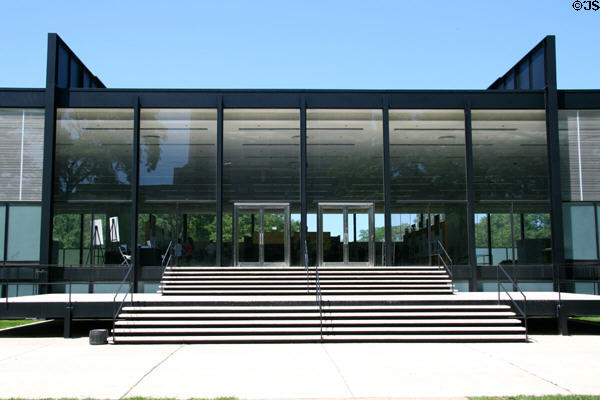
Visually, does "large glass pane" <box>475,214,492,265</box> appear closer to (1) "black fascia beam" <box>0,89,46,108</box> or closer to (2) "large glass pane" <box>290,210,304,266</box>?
(2) "large glass pane" <box>290,210,304,266</box>

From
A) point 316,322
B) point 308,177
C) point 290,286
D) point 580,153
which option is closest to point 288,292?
point 290,286

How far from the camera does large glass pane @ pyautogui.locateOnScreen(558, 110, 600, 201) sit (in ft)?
66.9

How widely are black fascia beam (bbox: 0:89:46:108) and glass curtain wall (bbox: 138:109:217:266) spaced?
334 centimetres

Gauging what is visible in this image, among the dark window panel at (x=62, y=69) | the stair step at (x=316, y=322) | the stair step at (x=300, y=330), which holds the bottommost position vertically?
the stair step at (x=300, y=330)

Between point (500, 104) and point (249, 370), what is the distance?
14.9 m

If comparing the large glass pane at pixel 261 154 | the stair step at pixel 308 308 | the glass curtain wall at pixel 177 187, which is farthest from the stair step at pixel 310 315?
the large glass pane at pixel 261 154

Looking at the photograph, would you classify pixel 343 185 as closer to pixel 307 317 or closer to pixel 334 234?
pixel 334 234

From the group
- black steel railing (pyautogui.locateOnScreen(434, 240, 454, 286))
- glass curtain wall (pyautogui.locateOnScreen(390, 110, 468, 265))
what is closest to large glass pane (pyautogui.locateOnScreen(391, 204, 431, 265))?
glass curtain wall (pyautogui.locateOnScreen(390, 110, 468, 265))

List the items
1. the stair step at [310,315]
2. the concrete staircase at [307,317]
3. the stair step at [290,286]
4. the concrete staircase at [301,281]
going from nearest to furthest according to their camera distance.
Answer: the concrete staircase at [307,317] → the stair step at [310,315] → the concrete staircase at [301,281] → the stair step at [290,286]

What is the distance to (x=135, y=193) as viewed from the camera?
65.3 feet

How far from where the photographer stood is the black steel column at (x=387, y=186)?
20047mm

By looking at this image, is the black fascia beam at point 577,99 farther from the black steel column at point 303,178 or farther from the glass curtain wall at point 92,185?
the glass curtain wall at point 92,185

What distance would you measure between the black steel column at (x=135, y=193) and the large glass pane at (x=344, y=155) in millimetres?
5805

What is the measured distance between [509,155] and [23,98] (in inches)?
654
